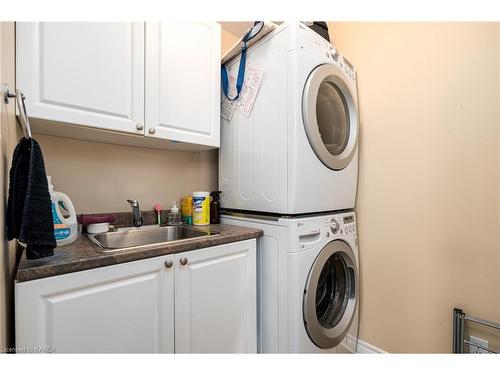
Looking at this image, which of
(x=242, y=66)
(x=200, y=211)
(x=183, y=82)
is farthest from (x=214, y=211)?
(x=242, y=66)

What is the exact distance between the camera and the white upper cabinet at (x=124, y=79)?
98cm

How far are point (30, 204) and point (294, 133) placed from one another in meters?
Answer: 1.07

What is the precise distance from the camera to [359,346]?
1724 millimetres

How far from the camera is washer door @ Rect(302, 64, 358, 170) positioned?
4.24 feet

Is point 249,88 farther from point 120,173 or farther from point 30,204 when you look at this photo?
point 30,204

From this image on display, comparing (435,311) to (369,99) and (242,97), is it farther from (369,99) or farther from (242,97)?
(242,97)

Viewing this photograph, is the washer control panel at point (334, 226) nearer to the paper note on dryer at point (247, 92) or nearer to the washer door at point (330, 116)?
the washer door at point (330, 116)

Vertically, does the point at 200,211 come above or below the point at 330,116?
below

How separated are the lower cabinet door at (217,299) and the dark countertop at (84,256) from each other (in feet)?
0.14

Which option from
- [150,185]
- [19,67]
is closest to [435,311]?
[150,185]

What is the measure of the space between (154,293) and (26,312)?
382 millimetres

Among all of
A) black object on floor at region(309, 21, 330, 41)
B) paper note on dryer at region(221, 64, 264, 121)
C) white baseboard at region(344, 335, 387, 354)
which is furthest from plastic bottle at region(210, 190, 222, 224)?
black object on floor at region(309, 21, 330, 41)

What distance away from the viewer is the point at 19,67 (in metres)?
0.92

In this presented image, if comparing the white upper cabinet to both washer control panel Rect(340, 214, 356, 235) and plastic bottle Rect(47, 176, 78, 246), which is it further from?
washer control panel Rect(340, 214, 356, 235)
